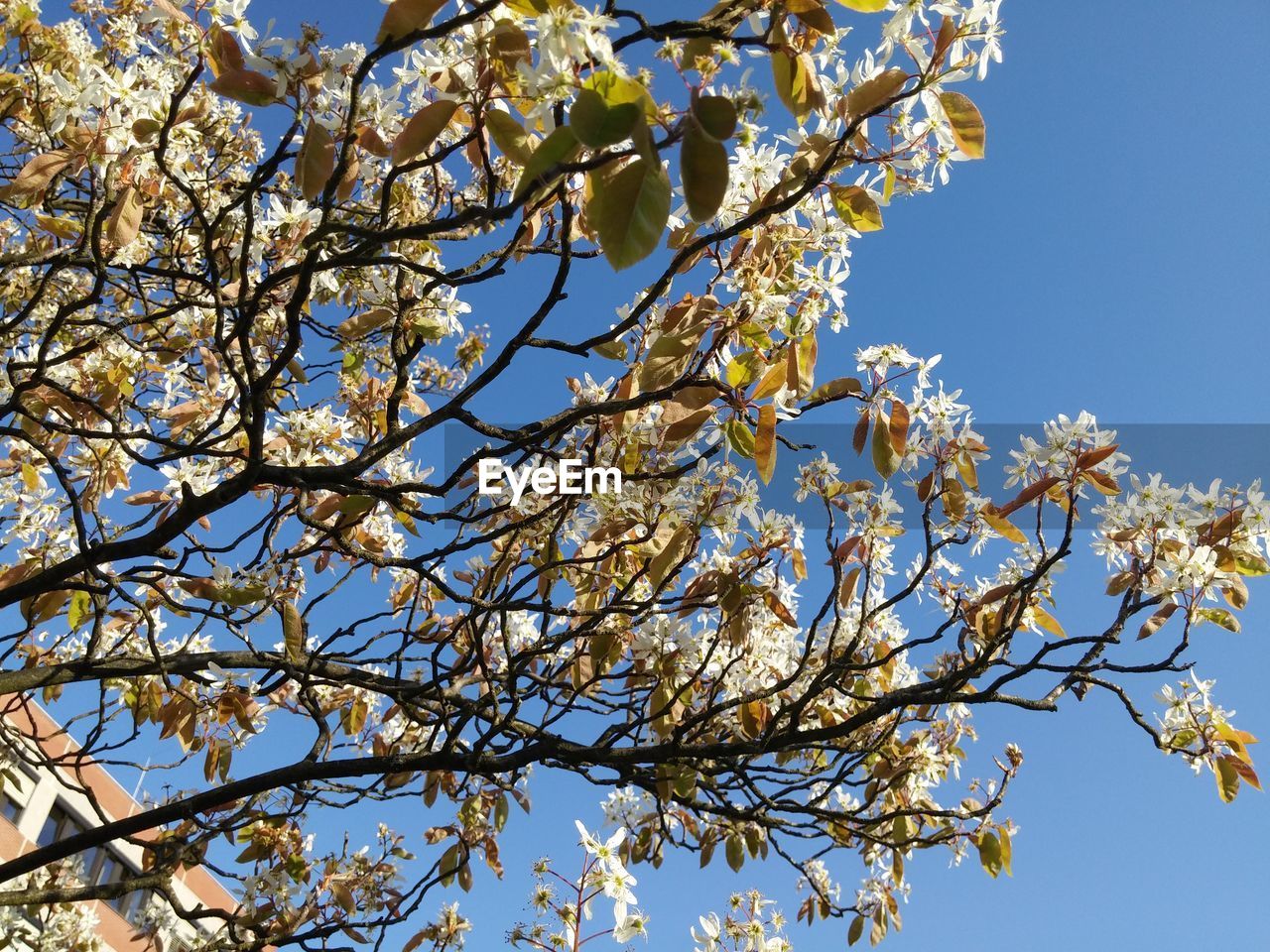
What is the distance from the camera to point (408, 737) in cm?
346

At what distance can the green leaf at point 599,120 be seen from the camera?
106 centimetres

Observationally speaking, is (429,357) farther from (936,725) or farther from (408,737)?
(936,725)

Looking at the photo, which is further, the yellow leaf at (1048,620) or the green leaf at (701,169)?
the yellow leaf at (1048,620)

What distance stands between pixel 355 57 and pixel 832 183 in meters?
0.94

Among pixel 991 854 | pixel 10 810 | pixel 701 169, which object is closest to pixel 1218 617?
pixel 991 854

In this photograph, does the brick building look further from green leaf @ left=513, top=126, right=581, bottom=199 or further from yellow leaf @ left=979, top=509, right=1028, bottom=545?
green leaf @ left=513, top=126, right=581, bottom=199

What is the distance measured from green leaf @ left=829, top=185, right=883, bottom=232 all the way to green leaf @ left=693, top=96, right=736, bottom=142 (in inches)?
33.0

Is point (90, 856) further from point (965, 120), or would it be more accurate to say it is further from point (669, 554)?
point (965, 120)

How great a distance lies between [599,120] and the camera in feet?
3.49

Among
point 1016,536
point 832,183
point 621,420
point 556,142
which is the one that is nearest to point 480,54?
point 556,142

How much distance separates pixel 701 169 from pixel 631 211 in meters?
0.11

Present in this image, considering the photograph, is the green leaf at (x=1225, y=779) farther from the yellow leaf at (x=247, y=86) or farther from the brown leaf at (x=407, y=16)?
the yellow leaf at (x=247, y=86)

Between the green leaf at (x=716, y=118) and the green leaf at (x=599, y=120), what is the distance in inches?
4.2

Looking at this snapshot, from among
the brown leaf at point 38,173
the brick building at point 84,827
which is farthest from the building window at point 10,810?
the brown leaf at point 38,173
